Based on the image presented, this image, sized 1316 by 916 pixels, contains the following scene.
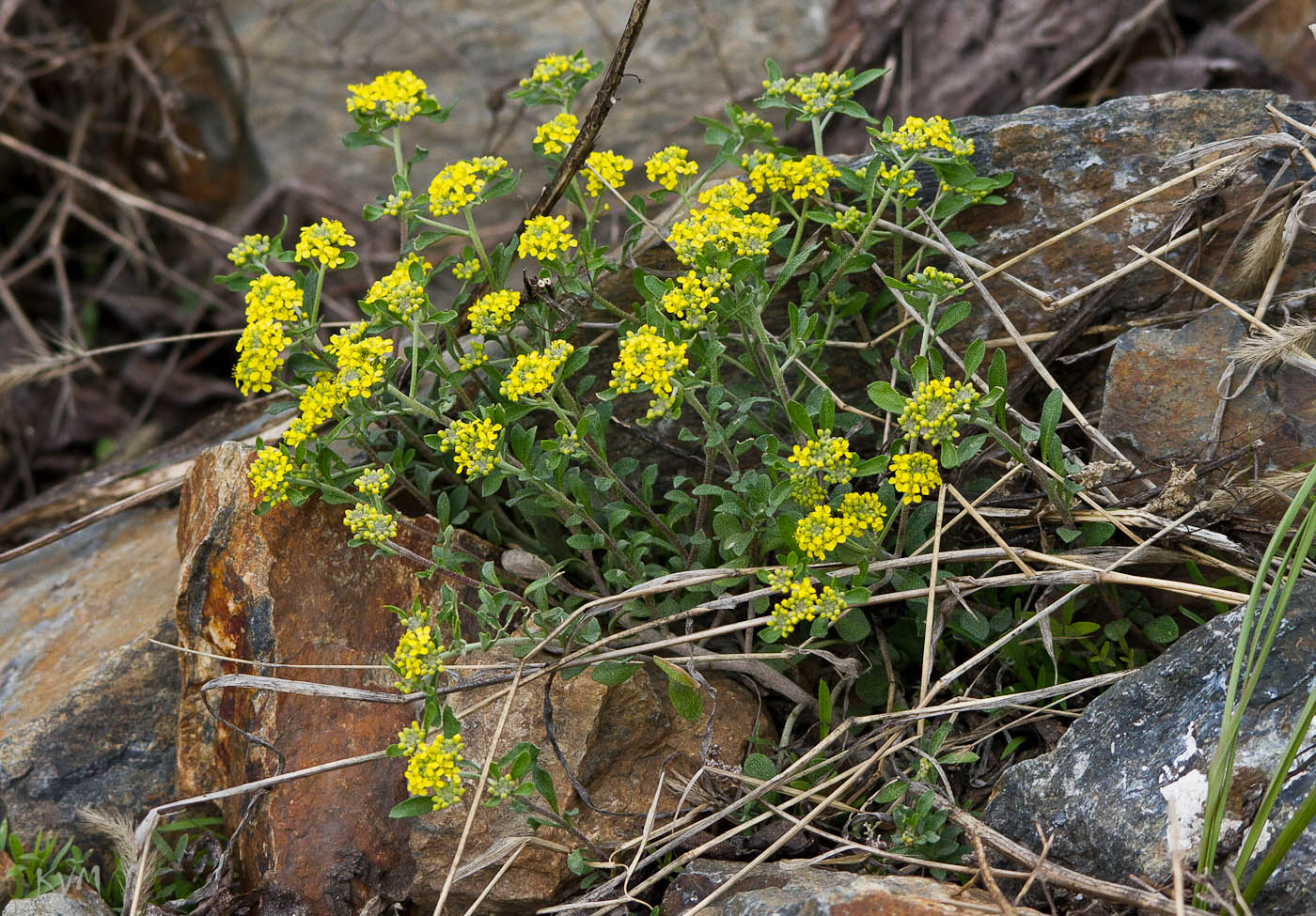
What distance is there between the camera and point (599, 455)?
252cm

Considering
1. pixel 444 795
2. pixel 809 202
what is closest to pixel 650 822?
pixel 444 795

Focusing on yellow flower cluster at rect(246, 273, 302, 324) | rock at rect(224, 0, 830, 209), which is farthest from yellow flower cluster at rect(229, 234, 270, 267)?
rock at rect(224, 0, 830, 209)

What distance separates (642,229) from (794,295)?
0.45m

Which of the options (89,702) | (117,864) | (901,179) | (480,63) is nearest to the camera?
(901,179)

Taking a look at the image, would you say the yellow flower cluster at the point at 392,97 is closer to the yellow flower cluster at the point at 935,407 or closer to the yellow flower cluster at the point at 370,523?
the yellow flower cluster at the point at 370,523

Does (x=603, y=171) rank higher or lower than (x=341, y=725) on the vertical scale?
higher

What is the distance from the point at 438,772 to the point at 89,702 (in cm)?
150

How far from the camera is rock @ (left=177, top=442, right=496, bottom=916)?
256 cm

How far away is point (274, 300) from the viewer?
2424mm

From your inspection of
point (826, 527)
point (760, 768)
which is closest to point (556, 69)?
point (826, 527)

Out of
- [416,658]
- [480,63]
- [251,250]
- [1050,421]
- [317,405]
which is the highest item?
[480,63]

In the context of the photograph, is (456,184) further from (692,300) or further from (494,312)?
(692,300)

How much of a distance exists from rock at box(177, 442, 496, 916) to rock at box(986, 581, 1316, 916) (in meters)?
1.40

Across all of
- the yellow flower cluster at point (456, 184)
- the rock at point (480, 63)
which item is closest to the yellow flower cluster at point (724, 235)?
the yellow flower cluster at point (456, 184)
